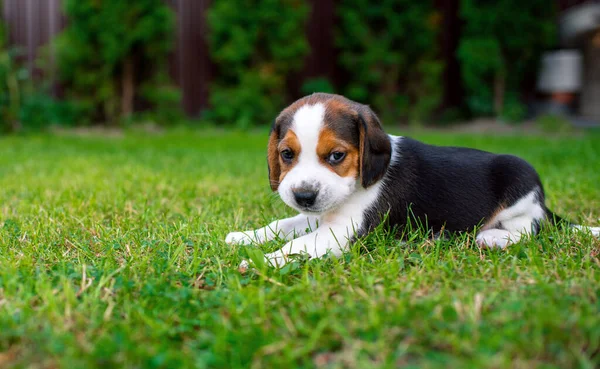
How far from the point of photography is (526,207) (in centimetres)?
371

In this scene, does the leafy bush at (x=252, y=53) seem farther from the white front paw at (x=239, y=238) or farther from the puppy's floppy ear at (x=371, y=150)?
the puppy's floppy ear at (x=371, y=150)

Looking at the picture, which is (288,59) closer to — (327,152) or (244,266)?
(327,152)

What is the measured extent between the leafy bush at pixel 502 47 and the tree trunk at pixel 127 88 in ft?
25.6

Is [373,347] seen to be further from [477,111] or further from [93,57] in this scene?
[477,111]

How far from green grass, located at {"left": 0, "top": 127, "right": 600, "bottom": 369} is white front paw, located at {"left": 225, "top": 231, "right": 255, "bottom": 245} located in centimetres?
7

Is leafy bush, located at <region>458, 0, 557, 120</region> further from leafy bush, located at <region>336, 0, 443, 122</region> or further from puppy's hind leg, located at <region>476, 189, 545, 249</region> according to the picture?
puppy's hind leg, located at <region>476, 189, 545, 249</region>

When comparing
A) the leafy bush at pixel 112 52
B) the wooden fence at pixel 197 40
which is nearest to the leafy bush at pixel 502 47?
the wooden fence at pixel 197 40

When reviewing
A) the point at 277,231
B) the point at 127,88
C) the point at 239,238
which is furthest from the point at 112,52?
the point at 239,238

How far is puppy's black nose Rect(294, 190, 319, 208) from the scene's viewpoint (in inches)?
124

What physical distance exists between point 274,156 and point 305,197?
54 centimetres

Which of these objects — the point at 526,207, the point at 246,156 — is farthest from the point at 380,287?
the point at 246,156

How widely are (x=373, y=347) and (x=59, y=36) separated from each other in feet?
40.6

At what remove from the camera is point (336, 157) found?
3.28m

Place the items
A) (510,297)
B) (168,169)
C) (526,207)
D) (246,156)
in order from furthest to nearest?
(246,156) → (168,169) → (526,207) → (510,297)
